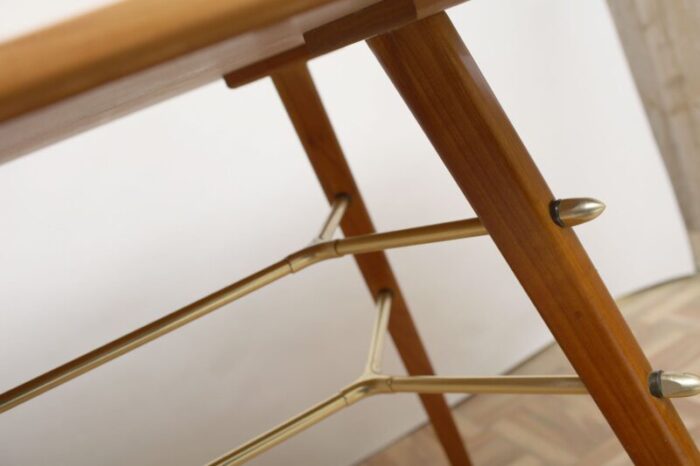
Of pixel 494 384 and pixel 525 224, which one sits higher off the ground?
pixel 525 224

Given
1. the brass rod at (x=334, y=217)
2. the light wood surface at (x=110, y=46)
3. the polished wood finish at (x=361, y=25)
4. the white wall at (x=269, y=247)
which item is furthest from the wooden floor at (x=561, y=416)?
the light wood surface at (x=110, y=46)

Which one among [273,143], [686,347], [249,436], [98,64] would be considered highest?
[273,143]

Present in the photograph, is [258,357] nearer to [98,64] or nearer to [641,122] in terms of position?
[641,122]

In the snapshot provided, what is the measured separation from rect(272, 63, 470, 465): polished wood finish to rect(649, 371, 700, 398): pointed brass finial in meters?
0.47

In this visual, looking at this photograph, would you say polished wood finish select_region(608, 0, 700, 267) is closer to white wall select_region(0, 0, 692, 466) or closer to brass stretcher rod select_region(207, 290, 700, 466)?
white wall select_region(0, 0, 692, 466)

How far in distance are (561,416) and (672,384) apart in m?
0.70

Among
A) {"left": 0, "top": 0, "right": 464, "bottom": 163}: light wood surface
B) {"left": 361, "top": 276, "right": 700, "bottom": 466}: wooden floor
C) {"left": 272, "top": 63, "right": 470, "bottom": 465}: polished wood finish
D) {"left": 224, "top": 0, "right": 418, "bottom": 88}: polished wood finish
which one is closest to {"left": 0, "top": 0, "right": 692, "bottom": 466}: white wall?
{"left": 361, "top": 276, "right": 700, "bottom": 466}: wooden floor

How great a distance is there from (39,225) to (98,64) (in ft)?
2.75

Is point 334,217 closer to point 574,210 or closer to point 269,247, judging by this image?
point 269,247

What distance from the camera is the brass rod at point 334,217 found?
80 cm

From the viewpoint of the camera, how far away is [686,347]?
3.75ft

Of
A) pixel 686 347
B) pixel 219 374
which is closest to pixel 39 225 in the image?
pixel 219 374

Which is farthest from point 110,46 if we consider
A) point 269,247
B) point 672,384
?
point 269,247

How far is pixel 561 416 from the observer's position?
1108 millimetres
